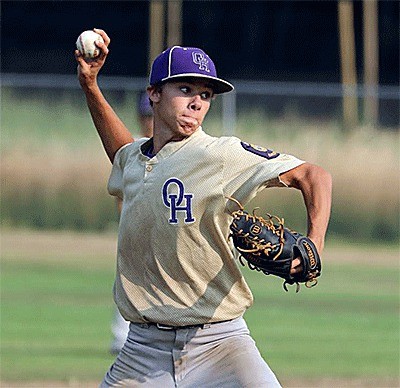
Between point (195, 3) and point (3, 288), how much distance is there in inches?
694

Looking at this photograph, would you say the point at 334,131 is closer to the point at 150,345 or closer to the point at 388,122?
the point at 388,122

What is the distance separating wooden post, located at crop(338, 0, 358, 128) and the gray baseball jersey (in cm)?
1777

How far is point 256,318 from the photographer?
42.9ft

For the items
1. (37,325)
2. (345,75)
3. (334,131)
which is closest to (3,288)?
(37,325)

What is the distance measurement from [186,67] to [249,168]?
519mm

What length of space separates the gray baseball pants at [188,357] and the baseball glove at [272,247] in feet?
1.44

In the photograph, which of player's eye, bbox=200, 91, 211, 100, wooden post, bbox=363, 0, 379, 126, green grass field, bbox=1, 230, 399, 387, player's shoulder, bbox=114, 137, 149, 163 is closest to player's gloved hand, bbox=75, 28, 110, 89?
player's shoulder, bbox=114, 137, 149, 163

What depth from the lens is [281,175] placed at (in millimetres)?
5051

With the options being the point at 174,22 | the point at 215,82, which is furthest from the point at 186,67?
the point at 174,22

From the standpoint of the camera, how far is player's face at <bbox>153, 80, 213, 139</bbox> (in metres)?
5.30

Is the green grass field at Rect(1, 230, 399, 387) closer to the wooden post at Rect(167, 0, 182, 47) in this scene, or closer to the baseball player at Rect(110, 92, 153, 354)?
the baseball player at Rect(110, 92, 153, 354)

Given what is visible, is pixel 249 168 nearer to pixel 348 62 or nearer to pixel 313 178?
pixel 313 178

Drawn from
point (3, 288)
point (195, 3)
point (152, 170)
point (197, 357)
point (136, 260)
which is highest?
point (195, 3)

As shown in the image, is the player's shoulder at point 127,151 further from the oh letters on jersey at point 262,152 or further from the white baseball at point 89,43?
the oh letters on jersey at point 262,152
